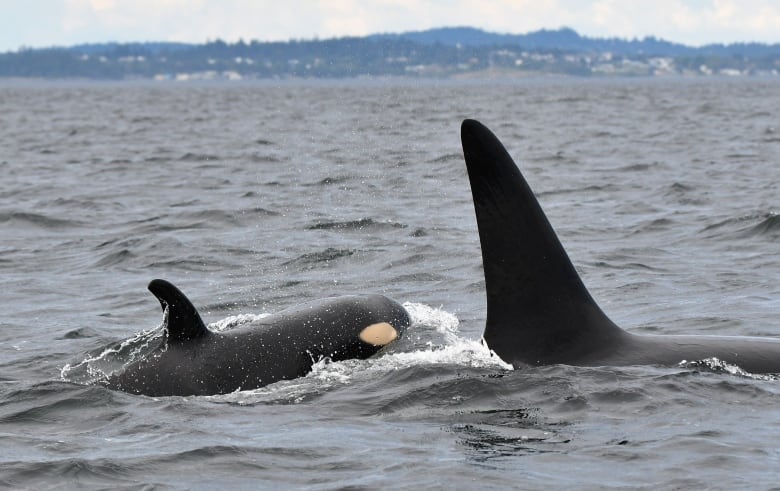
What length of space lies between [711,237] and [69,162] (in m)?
21.1

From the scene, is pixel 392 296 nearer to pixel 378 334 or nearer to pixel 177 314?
pixel 378 334

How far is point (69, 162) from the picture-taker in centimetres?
3338

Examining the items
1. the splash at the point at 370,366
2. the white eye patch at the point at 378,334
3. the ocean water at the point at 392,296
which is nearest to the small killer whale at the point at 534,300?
the ocean water at the point at 392,296

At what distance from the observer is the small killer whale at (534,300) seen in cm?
776

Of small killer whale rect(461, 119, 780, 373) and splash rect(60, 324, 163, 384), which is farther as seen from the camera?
splash rect(60, 324, 163, 384)

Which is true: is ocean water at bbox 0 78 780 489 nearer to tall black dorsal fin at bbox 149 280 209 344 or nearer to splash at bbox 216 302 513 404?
splash at bbox 216 302 513 404

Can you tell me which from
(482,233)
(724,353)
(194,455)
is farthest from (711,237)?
(194,455)

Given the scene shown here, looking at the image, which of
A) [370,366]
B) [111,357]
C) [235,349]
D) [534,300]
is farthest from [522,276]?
[111,357]

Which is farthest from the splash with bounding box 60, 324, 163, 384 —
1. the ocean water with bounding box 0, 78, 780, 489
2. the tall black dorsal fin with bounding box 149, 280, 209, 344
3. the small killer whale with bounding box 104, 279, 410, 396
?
the tall black dorsal fin with bounding box 149, 280, 209, 344

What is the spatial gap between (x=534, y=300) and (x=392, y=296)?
5262 millimetres

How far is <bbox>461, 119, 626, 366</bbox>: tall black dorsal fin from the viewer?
7.73 metres

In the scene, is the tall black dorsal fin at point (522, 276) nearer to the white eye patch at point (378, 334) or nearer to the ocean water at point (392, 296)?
the ocean water at point (392, 296)

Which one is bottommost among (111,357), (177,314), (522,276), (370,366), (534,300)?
(111,357)

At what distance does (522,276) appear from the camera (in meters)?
7.97
